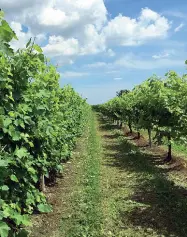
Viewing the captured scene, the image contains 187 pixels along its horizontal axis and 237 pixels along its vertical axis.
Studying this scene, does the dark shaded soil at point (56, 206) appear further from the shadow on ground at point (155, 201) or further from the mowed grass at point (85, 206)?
the shadow on ground at point (155, 201)

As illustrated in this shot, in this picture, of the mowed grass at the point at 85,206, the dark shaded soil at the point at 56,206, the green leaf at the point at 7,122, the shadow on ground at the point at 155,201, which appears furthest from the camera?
the shadow on ground at the point at 155,201

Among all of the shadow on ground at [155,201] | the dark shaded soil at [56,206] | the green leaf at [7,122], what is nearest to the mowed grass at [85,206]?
the dark shaded soil at [56,206]

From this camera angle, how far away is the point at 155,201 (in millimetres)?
8844

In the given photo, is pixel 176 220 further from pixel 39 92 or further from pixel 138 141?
pixel 138 141

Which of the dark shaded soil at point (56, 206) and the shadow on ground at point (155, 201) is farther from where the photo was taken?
the shadow on ground at point (155, 201)

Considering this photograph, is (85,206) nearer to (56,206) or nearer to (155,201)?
(56,206)

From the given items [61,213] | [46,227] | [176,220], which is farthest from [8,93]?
[176,220]

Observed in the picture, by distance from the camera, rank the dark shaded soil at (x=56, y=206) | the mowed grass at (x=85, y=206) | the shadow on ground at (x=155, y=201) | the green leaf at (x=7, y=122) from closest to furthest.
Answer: the green leaf at (x=7, y=122), the mowed grass at (x=85, y=206), the dark shaded soil at (x=56, y=206), the shadow on ground at (x=155, y=201)

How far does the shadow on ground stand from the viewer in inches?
287

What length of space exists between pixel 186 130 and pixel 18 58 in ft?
15.7

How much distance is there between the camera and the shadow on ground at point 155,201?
7279mm

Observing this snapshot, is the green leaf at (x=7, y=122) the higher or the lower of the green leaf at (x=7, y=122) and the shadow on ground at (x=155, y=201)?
the higher

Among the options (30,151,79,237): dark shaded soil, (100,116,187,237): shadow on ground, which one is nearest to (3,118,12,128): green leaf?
(30,151,79,237): dark shaded soil

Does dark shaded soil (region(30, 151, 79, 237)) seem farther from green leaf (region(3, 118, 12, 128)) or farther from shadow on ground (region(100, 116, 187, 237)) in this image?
green leaf (region(3, 118, 12, 128))
